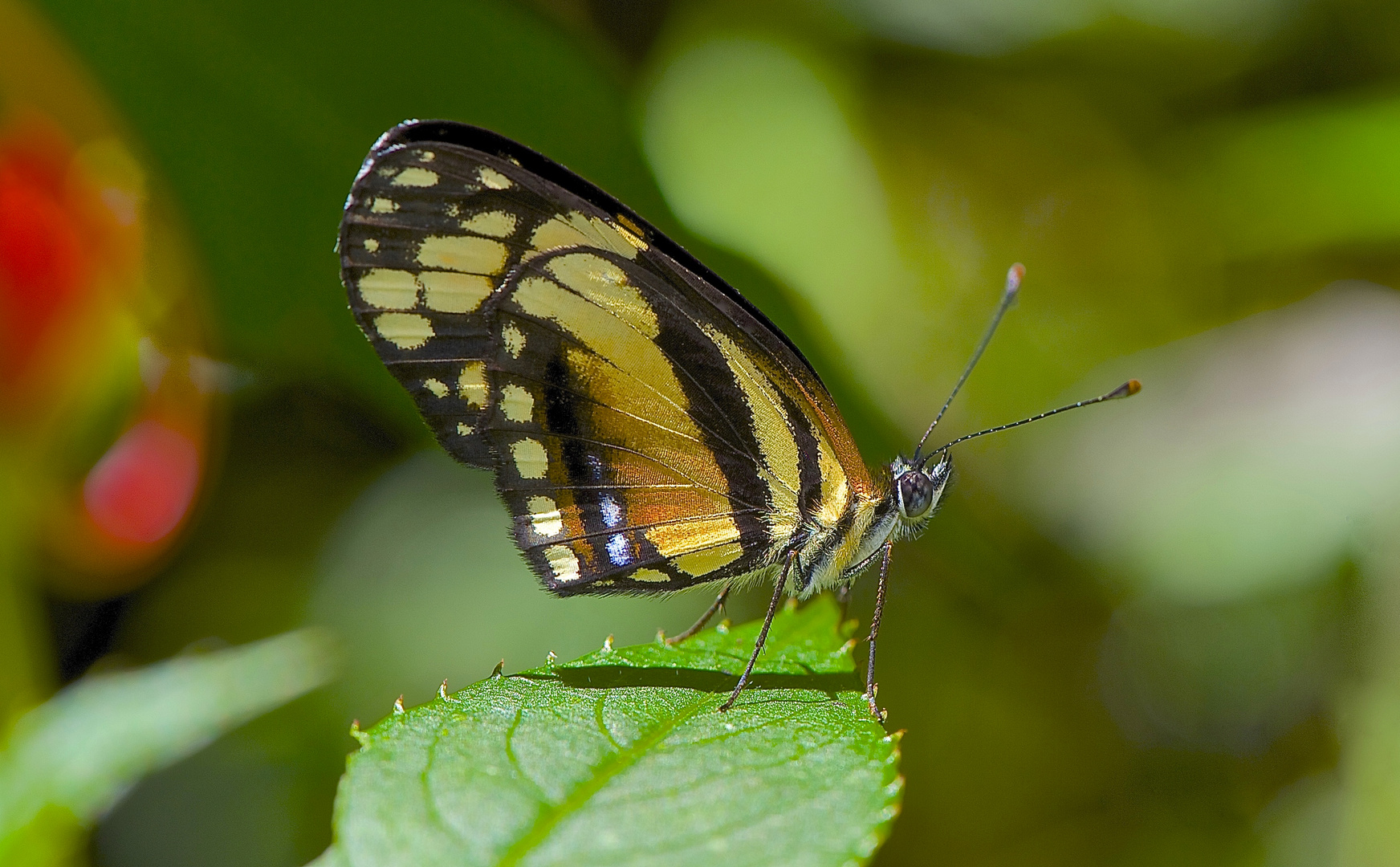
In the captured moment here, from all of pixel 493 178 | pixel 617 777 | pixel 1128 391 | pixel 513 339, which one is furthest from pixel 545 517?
pixel 1128 391

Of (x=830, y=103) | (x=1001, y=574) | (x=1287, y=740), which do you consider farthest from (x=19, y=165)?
(x=1287, y=740)

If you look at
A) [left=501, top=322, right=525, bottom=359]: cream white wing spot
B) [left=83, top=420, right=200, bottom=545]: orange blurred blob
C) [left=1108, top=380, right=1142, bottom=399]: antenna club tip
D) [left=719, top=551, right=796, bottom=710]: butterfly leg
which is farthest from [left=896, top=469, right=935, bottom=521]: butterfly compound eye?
[left=83, top=420, right=200, bottom=545]: orange blurred blob

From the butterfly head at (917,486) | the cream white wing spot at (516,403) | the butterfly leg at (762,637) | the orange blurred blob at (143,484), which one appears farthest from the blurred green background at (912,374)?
the cream white wing spot at (516,403)

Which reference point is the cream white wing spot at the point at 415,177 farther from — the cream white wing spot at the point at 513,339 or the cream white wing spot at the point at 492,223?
the cream white wing spot at the point at 513,339

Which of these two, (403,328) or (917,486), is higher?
(403,328)

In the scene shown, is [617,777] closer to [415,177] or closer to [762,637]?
[762,637]

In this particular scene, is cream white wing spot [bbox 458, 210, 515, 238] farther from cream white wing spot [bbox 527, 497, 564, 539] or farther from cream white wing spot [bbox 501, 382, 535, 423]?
cream white wing spot [bbox 527, 497, 564, 539]
